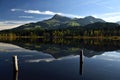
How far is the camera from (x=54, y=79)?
1302 inches

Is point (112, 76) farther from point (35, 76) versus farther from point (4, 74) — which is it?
point (4, 74)

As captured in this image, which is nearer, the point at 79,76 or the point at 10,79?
the point at 10,79

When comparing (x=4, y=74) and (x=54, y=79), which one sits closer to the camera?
(x=54, y=79)

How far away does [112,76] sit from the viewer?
35812mm

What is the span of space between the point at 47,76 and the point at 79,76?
507 cm


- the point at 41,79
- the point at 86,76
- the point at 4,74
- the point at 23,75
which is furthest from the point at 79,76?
the point at 4,74

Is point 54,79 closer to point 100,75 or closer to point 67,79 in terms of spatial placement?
point 67,79

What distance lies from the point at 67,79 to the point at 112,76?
7.92 meters

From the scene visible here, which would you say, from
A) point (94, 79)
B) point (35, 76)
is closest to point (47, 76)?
point (35, 76)

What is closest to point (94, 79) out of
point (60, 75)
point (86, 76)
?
point (86, 76)

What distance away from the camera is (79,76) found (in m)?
35.2

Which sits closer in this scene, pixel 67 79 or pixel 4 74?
pixel 67 79

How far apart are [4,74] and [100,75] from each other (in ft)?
51.5

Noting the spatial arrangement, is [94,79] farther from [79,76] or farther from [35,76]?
[35,76]
